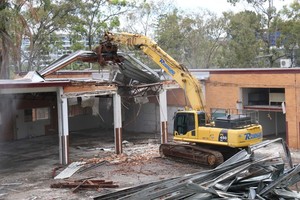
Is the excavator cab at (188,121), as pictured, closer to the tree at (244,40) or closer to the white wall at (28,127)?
the white wall at (28,127)

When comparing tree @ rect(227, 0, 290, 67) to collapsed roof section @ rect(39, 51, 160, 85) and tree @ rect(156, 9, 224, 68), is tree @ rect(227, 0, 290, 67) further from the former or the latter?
collapsed roof section @ rect(39, 51, 160, 85)

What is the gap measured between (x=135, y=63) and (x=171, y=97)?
10.7 m

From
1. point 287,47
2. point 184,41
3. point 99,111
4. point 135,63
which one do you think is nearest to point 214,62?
point 184,41

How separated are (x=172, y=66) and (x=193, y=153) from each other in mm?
4297

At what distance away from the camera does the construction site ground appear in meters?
18.0

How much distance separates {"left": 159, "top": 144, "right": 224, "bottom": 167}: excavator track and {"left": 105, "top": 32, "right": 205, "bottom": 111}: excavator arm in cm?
197

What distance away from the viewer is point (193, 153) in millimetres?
21547

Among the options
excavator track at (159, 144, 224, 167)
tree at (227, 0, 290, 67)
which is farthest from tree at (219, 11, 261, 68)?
→ excavator track at (159, 144, 224, 167)

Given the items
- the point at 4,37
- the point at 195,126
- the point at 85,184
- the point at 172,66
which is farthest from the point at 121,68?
the point at 4,37

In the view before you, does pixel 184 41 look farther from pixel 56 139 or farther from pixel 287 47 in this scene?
pixel 56 139

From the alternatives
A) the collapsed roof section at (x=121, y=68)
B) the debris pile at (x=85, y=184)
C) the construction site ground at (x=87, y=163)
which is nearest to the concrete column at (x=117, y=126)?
the construction site ground at (x=87, y=163)

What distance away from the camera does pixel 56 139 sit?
3409 cm

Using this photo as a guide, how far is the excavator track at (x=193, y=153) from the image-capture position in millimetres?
20641

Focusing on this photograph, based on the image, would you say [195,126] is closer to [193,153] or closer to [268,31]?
[193,153]
